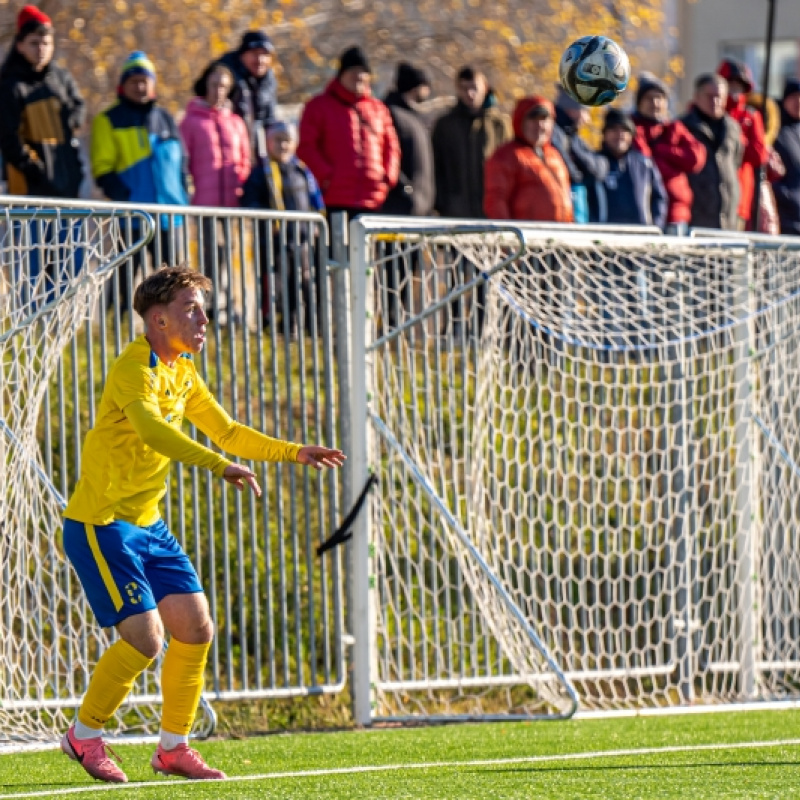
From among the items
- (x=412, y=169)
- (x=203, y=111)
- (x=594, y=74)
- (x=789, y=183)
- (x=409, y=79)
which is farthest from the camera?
(x=789, y=183)

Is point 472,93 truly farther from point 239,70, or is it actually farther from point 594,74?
point 594,74

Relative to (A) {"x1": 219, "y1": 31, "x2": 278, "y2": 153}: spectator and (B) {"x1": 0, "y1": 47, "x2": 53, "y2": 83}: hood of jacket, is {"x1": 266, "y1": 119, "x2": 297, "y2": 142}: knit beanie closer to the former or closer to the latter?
Result: (A) {"x1": 219, "y1": 31, "x2": 278, "y2": 153}: spectator

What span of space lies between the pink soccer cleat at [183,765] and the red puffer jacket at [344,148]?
6.24 metres

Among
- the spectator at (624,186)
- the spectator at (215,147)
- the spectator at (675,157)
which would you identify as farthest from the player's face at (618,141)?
the spectator at (215,147)

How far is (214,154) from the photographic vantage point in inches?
508

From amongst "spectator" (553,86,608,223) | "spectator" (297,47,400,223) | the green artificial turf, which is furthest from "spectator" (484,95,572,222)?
the green artificial turf

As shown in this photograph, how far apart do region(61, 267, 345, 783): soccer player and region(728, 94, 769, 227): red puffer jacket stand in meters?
8.78

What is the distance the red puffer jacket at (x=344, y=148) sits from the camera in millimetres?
13195

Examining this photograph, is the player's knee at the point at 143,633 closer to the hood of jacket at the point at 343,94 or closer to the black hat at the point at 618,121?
the hood of jacket at the point at 343,94

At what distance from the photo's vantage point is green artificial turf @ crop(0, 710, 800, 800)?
7133 millimetres

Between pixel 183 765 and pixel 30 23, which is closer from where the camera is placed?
pixel 183 765

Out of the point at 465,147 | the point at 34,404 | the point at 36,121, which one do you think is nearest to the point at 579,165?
the point at 465,147

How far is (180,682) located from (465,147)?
710 cm

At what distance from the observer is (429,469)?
10.8 m
